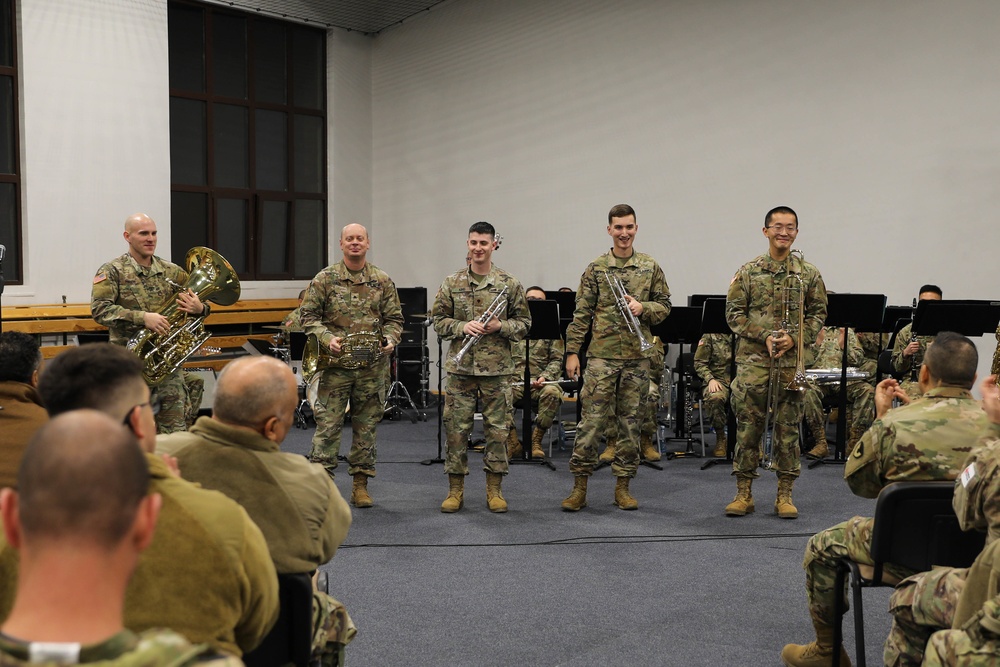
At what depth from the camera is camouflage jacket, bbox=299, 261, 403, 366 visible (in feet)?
18.6

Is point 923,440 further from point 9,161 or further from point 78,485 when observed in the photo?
point 9,161

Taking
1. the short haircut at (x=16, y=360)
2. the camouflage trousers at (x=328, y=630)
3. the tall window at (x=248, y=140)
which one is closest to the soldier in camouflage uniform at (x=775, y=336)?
the camouflage trousers at (x=328, y=630)

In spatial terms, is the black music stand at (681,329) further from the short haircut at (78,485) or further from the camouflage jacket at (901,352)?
the short haircut at (78,485)

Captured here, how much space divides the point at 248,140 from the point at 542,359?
5.08 m

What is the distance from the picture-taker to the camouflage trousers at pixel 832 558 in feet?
9.88

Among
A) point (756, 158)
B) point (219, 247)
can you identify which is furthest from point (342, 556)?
point (219, 247)

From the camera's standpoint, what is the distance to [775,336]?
5.42 meters

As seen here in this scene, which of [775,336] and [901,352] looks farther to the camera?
[901,352]

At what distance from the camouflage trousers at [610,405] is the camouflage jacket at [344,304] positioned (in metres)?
1.24

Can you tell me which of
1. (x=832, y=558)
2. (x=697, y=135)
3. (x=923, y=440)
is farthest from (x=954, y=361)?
(x=697, y=135)

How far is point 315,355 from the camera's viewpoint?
220 inches

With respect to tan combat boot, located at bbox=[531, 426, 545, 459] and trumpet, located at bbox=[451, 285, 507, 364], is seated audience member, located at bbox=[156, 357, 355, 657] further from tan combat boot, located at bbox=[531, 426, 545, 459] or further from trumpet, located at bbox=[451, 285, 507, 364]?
tan combat boot, located at bbox=[531, 426, 545, 459]

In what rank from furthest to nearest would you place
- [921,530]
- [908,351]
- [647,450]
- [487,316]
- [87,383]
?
[647,450], [908,351], [487,316], [921,530], [87,383]

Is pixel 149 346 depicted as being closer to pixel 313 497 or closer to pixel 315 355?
pixel 315 355
